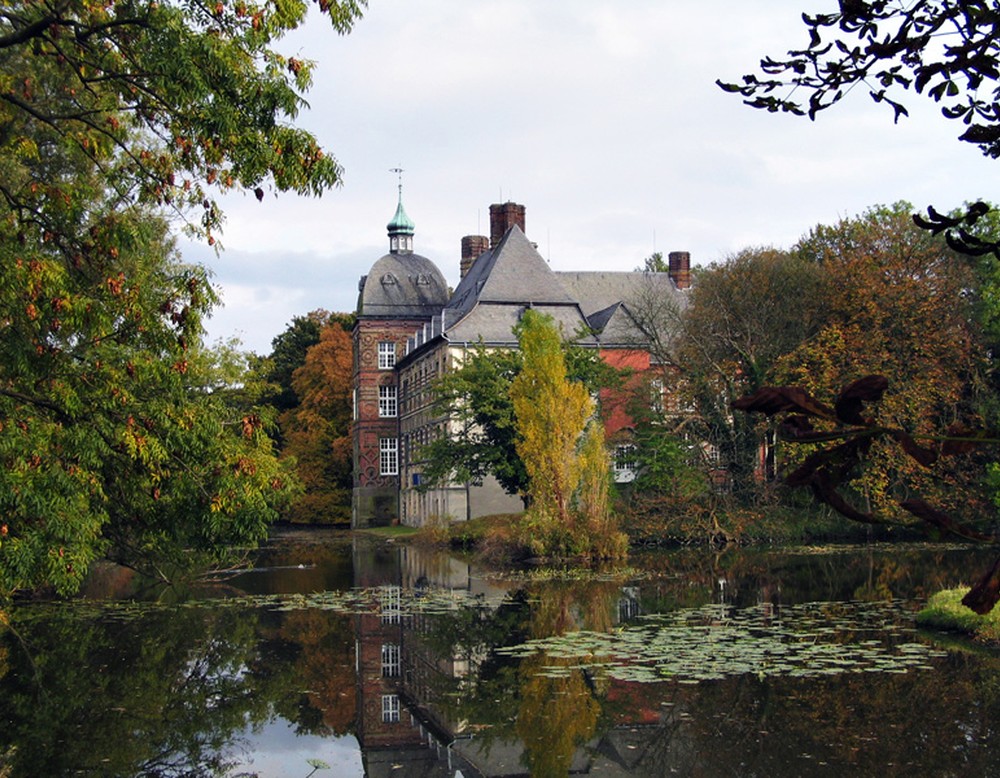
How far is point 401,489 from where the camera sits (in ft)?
202

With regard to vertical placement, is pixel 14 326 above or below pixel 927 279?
below

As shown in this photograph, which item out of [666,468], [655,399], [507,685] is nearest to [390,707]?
[507,685]

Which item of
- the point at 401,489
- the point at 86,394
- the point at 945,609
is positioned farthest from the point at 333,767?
the point at 401,489

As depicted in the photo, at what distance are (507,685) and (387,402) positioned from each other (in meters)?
49.6

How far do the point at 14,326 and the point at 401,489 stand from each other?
5304 cm

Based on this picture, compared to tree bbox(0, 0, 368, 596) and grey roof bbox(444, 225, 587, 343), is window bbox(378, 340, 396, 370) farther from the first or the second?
tree bbox(0, 0, 368, 596)

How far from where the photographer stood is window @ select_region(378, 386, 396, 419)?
62.3m

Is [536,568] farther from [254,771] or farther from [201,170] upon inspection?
[201,170]

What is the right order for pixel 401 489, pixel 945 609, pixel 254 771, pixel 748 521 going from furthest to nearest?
pixel 401 489 → pixel 748 521 → pixel 945 609 → pixel 254 771

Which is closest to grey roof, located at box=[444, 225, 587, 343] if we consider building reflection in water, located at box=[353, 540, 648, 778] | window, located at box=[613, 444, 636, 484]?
window, located at box=[613, 444, 636, 484]

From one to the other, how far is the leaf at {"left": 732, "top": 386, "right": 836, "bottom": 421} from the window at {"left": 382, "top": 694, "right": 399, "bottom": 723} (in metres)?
11.1

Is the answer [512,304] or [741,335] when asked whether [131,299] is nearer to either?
[741,335]

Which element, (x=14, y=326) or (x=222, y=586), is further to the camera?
(x=222, y=586)

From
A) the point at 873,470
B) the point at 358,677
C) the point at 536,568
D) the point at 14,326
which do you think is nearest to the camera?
the point at 14,326
